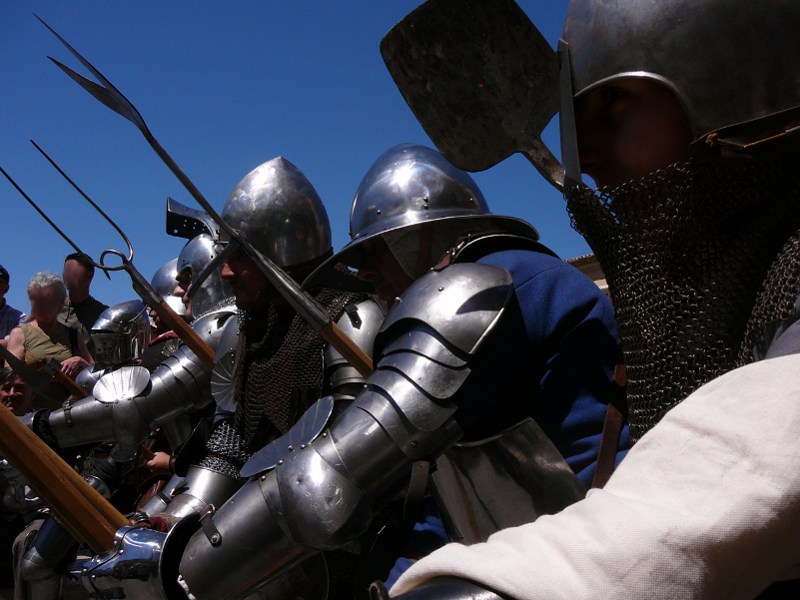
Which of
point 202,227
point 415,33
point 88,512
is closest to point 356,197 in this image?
point 415,33

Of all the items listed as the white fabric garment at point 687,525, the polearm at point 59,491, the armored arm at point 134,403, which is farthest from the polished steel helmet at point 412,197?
the white fabric garment at point 687,525

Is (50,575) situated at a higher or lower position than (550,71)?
lower

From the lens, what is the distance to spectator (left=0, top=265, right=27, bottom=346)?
26.2 feet

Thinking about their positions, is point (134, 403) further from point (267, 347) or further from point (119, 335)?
point (119, 335)

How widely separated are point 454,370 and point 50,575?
427cm

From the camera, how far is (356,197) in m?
3.98

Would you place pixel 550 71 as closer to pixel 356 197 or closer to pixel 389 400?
pixel 389 400

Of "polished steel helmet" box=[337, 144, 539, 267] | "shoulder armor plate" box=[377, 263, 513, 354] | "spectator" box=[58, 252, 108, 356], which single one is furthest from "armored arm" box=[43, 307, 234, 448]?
"shoulder armor plate" box=[377, 263, 513, 354]

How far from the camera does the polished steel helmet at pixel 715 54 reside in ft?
4.71

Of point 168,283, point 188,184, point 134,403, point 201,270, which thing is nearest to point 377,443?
point 188,184

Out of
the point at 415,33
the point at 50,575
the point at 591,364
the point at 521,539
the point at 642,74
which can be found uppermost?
the point at 415,33

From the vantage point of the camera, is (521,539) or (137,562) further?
(137,562)

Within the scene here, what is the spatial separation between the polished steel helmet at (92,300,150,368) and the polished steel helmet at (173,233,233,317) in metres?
0.47

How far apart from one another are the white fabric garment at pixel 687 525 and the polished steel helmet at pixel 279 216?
12.7 ft
